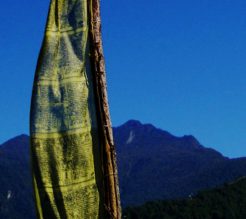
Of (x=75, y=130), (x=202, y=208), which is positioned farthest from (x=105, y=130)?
(x=202, y=208)

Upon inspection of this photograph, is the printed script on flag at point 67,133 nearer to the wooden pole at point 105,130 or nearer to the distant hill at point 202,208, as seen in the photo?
the wooden pole at point 105,130

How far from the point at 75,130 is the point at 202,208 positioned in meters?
147

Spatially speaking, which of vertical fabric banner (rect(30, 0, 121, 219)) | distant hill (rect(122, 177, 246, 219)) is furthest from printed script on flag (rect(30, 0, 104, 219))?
distant hill (rect(122, 177, 246, 219))

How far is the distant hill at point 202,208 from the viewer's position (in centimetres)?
14712

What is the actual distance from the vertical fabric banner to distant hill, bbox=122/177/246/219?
13727 centimetres

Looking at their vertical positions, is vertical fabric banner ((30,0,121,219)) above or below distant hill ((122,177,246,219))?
below

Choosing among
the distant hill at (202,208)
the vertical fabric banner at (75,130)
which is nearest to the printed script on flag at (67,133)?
the vertical fabric banner at (75,130)

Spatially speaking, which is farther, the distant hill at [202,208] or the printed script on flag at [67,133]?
the distant hill at [202,208]

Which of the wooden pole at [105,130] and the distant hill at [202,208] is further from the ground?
the distant hill at [202,208]

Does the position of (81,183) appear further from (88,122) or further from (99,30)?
(99,30)

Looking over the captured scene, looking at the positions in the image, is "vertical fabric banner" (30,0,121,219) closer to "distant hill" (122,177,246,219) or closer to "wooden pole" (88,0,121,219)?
"wooden pole" (88,0,121,219)

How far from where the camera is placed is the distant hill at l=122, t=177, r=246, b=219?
→ 147 metres

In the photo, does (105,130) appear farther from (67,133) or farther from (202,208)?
(202,208)

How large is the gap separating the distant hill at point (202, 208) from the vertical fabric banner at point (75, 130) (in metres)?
137
